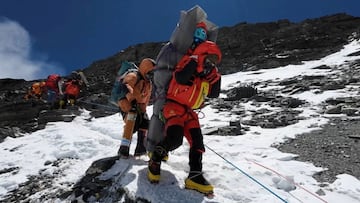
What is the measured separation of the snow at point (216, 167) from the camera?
563 cm

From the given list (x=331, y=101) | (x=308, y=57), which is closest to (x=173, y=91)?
(x=331, y=101)

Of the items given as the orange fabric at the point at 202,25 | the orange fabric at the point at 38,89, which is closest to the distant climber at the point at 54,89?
the orange fabric at the point at 38,89

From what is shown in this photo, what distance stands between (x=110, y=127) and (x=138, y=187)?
7654mm

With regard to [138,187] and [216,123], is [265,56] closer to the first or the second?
[216,123]

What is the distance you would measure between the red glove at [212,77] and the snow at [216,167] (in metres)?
1.55

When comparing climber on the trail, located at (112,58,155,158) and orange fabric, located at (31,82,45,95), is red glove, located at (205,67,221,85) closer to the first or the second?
climber on the trail, located at (112,58,155,158)

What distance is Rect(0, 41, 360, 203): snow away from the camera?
A: 563 cm

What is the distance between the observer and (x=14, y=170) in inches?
349

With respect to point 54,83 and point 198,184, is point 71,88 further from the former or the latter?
point 198,184

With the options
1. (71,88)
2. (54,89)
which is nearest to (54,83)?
(54,89)

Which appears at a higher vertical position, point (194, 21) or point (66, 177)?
point (194, 21)

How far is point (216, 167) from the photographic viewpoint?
683 cm

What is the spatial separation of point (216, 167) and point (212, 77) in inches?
74.2

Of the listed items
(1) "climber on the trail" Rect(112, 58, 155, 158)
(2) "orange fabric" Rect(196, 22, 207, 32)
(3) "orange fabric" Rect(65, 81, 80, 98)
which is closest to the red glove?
(2) "orange fabric" Rect(196, 22, 207, 32)
